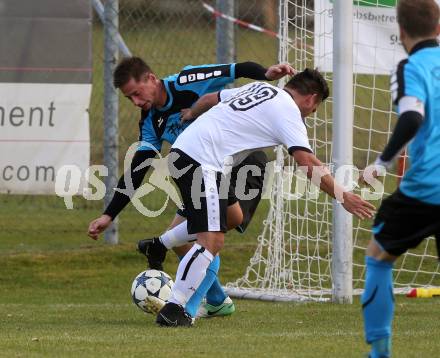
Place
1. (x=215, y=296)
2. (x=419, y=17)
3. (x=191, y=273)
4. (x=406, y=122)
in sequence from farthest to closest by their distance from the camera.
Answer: (x=215, y=296) < (x=191, y=273) < (x=419, y=17) < (x=406, y=122)

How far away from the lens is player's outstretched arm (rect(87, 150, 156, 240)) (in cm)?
788

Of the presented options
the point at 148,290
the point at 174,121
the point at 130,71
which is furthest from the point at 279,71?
the point at 148,290

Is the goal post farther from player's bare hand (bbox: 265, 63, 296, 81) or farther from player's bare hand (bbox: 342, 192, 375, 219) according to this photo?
player's bare hand (bbox: 342, 192, 375, 219)

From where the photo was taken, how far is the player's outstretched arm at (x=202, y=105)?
7.94 meters

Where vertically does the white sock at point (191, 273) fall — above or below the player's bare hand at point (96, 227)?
below

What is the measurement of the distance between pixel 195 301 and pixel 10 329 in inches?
46.5

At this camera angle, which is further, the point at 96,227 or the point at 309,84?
the point at 96,227

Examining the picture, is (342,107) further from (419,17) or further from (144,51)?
(144,51)

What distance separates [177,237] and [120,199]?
19.1 inches

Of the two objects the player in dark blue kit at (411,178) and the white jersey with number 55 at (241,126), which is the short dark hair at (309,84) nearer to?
the white jersey with number 55 at (241,126)

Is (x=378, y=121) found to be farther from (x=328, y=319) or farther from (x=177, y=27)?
(x=328, y=319)

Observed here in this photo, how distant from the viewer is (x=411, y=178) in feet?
17.8

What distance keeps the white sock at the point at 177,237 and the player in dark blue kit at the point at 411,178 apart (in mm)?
2653

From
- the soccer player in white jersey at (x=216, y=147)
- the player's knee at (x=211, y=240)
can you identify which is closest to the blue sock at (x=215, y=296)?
the soccer player in white jersey at (x=216, y=147)
